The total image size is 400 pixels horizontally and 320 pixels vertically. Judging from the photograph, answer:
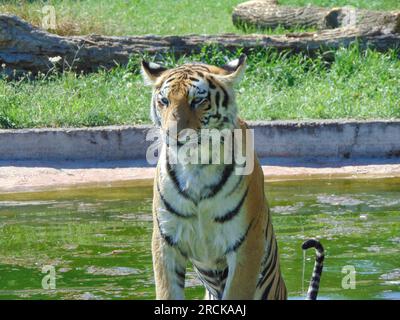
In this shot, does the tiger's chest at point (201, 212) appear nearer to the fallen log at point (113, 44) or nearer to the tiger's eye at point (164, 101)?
the tiger's eye at point (164, 101)

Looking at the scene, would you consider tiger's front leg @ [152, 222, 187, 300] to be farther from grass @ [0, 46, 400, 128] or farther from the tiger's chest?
grass @ [0, 46, 400, 128]

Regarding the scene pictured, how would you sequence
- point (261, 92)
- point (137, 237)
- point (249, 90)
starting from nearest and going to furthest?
point (137, 237) < point (261, 92) < point (249, 90)

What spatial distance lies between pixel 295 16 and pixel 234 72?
37.7 ft

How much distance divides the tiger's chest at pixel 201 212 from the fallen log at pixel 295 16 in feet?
32.9

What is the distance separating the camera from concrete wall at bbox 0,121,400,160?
1045 centimetres

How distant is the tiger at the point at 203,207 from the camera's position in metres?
4.91

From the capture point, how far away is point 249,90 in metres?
12.4

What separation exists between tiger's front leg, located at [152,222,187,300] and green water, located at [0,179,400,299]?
1218mm

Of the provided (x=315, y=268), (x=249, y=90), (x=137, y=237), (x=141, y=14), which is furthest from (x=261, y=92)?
(x=315, y=268)

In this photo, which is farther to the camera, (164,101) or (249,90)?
(249,90)

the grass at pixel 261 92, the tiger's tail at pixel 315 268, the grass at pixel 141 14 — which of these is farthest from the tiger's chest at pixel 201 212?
the grass at pixel 141 14

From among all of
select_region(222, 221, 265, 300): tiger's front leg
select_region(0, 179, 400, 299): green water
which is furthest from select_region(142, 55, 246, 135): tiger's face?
select_region(0, 179, 400, 299): green water

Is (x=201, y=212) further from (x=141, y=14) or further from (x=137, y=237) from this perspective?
(x=141, y=14)

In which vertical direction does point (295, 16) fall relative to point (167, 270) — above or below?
below
